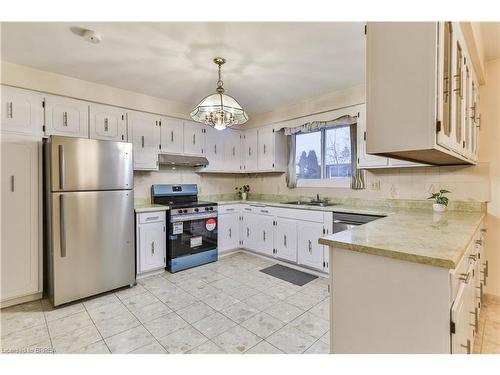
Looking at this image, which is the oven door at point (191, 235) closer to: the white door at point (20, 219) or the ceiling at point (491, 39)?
the white door at point (20, 219)

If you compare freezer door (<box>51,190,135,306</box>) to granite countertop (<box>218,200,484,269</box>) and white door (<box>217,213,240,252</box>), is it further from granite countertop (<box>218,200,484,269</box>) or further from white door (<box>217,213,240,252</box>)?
granite countertop (<box>218,200,484,269</box>)

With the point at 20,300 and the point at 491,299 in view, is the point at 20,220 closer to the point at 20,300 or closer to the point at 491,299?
the point at 20,300

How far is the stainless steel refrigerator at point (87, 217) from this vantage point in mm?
2543

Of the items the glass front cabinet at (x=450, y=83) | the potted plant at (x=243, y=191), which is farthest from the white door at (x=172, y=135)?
the glass front cabinet at (x=450, y=83)

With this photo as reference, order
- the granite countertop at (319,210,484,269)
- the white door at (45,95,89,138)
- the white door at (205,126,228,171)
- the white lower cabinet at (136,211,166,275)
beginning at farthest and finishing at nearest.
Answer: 1. the white door at (205,126,228,171)
2. the white lower cabinet at (136,211,166,275)
3. the white door at (45,95,89,138)
4. the granite countertop at (319,210,484,269)

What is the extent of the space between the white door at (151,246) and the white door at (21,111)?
1579 millimetres

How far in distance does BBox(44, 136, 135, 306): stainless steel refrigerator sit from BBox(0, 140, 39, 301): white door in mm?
106

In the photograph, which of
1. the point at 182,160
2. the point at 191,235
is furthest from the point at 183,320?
the point at 182,160

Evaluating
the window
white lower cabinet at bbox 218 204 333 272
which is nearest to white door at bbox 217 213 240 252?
white lower cabinet at bbox 218 204 333 272

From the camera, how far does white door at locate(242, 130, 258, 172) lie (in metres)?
4.59

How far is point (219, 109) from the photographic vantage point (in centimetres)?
251

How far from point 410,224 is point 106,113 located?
138 inches

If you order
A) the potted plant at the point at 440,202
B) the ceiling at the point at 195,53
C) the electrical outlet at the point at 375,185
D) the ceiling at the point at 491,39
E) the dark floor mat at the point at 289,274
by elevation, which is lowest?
the dark floor mat at the point at 289,274

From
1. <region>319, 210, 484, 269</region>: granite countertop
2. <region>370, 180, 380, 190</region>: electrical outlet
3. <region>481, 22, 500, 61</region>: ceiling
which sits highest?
<region>481, 22, 500, 61</region>: ceiling
